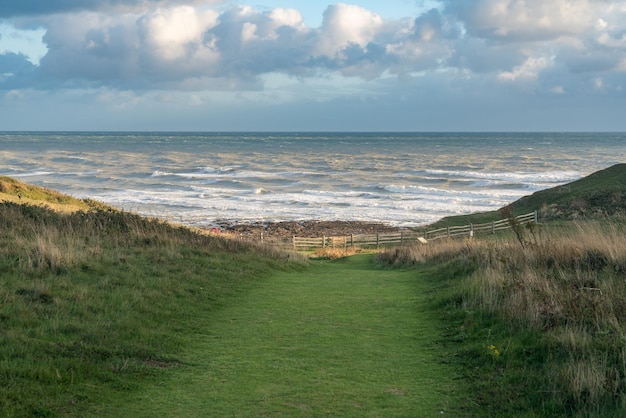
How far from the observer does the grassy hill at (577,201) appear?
4138 centimetres

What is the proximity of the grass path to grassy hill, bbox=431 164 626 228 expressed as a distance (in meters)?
30.5

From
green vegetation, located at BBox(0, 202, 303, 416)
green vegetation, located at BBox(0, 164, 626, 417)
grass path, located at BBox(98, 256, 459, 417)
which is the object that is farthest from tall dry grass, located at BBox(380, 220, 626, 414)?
green vegetation, located at BBox(0, 202, 303, 416)

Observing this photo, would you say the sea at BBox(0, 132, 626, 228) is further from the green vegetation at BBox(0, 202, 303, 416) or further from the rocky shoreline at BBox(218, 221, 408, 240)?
the green vegetation at BBox(0, 202, 303, 416)

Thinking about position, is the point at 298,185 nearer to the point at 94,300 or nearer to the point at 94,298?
the point at 94,298

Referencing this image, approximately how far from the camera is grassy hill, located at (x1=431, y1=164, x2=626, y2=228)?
41375 mm

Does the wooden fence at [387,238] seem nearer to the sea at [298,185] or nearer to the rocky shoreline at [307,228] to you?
the rocky shoreline at [307,228]

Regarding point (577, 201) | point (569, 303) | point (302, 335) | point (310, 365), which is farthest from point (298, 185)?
point (310, 365)

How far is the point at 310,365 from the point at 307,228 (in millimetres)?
37320

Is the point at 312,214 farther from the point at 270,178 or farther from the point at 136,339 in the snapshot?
the point at 136,339

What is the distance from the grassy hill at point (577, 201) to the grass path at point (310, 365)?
3052 centimetres

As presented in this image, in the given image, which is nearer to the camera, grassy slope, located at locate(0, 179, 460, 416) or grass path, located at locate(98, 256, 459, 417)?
grass path, located at locate(98, 256, 459, 417)

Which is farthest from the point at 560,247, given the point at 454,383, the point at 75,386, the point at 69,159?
the point at 69,159

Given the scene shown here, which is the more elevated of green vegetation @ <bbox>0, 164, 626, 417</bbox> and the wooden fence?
green vegetation @ <bbox>0, 164, 626, 417</bbox>

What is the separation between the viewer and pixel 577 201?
144 ft
